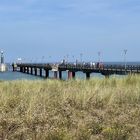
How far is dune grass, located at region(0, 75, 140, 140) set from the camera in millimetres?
11195

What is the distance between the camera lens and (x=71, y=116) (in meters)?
13.6

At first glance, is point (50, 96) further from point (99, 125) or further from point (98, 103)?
point (99, 125)

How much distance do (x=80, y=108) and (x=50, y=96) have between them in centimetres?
157

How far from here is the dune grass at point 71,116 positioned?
11195mm

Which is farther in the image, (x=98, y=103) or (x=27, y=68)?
(x=27, y=68)

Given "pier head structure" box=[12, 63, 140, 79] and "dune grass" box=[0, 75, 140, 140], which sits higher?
"dune grass" box=[0, 75, 140, 140]

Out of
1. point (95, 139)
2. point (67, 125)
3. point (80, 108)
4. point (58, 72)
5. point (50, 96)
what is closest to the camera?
point (95, 139)

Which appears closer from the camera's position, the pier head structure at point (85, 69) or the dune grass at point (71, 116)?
the dune grass at point (71, 116)

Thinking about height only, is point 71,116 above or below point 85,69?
above

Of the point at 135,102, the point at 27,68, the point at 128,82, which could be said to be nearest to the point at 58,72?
the point at 27,68

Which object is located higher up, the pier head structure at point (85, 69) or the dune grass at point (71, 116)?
the dune grass at point (71, 116)

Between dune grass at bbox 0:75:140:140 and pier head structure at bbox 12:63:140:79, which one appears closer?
dune grass at bbox 0:75:140:140

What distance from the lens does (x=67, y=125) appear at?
40.7 feet

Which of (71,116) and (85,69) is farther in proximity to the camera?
(85,69)
